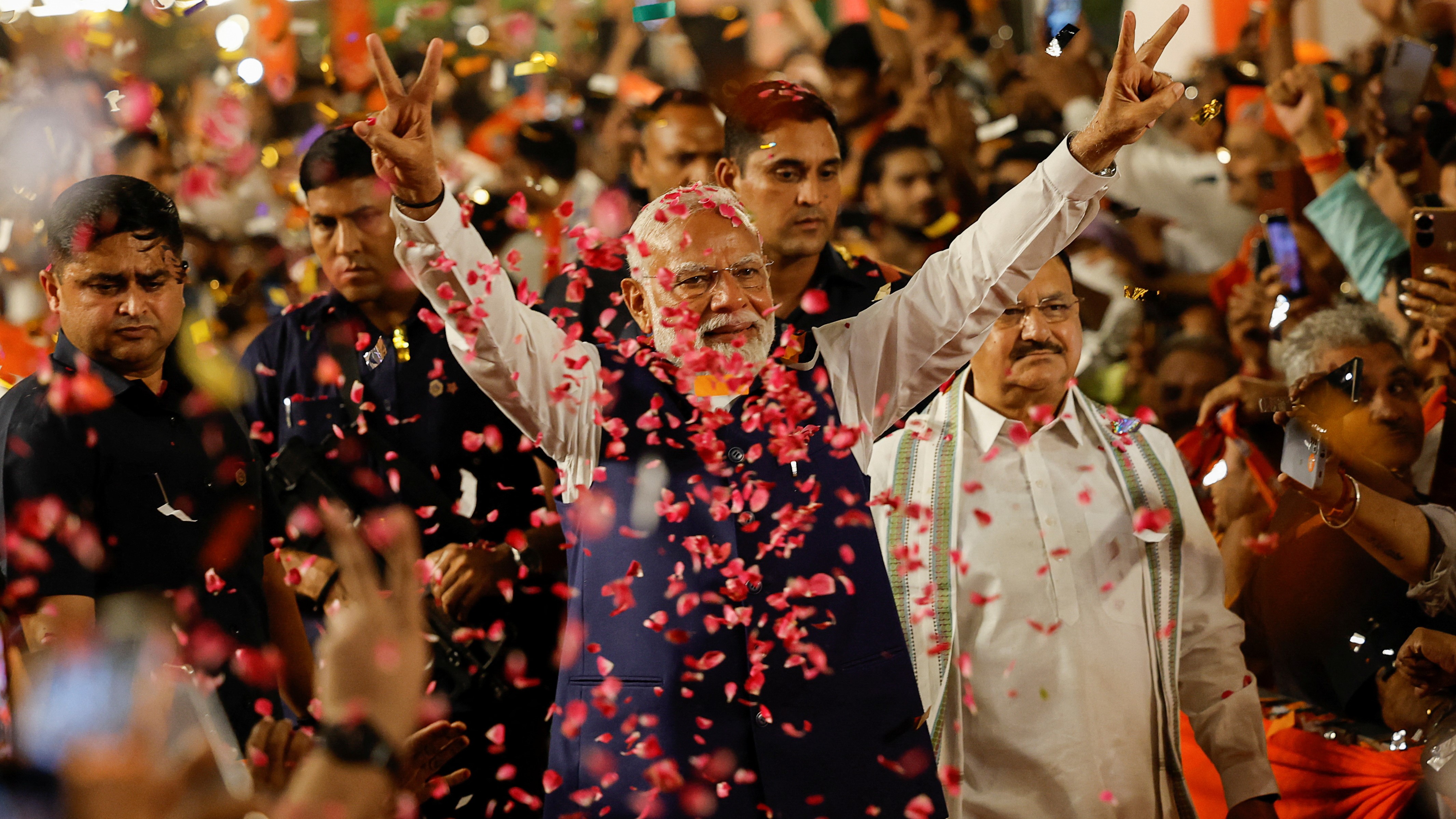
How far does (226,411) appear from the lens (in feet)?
10.2

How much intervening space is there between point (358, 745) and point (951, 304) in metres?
1.51

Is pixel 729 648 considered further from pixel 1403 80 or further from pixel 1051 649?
pixel 1403 80

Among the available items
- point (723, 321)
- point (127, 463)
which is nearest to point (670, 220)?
point (723, 321)

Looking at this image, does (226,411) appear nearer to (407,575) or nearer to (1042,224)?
(407,575)

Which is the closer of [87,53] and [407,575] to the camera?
[407,575]

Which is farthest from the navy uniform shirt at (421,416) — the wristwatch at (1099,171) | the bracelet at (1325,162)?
the bracelet at (1325,162)

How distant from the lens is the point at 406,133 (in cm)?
246

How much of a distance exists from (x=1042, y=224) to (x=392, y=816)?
1617 millimetres

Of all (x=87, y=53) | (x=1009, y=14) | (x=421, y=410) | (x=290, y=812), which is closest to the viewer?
(x=290, y=812)

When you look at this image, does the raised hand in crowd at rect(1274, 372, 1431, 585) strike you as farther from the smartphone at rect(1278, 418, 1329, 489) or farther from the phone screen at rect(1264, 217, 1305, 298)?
the phone screen at rect(1264, 217, 1305, 298)

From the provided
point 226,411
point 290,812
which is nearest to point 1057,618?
point 290,812

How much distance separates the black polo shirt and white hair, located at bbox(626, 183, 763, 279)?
1.53 ft

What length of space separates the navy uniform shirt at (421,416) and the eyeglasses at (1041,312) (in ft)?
4.19

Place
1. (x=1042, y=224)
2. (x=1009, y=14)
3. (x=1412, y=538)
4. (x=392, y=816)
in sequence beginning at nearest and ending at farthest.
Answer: (x=392, y=816) < (x=1042, y=224) < (x=1412, y=538) < (x=1009, y=14)
